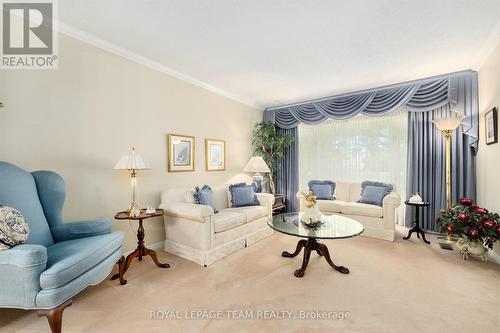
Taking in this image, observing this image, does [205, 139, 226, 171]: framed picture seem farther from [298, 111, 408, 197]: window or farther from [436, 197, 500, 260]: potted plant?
[436, 197, 500, 260]: potted plant

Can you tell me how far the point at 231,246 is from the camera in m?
3.12

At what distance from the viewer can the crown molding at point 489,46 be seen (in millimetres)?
2507

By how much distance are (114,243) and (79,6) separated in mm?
2225

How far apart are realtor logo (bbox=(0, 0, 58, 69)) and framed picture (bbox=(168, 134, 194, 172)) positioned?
1.60m

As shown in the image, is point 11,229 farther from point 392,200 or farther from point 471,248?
point 471,248

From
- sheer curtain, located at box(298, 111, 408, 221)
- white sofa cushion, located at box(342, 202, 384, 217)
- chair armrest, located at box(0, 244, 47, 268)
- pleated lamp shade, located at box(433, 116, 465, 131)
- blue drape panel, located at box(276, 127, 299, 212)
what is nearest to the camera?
chair armrest, located at box(0, 244, 47, 268)

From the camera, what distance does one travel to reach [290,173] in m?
5.40

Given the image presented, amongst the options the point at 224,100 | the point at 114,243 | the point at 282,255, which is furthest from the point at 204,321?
the point at 224,100

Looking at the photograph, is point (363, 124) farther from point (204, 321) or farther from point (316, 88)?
point (204, 321)

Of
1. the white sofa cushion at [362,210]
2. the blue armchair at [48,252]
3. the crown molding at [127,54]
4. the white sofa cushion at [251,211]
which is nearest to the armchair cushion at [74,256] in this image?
the blue armchair at [48,252]

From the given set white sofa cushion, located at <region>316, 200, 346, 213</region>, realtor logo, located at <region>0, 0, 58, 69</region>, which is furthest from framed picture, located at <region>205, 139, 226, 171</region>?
realtor logo, located at <region>0, 0, 58, 69</region>

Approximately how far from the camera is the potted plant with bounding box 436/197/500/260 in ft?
8.61

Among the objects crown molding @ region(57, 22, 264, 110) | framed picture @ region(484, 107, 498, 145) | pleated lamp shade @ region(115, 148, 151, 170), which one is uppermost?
crown molding @ region(57, 22, 264, 110)

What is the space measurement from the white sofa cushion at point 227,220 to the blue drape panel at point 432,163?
3179 millimetres
